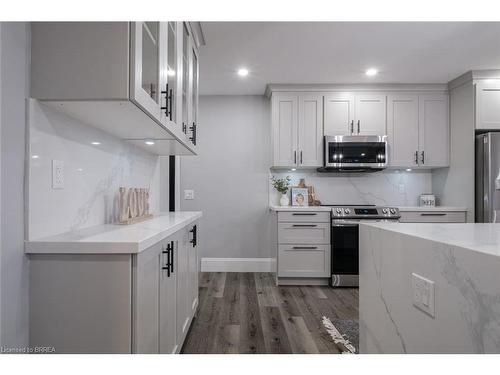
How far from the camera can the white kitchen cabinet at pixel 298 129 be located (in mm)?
3719

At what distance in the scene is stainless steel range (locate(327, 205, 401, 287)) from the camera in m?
3.39

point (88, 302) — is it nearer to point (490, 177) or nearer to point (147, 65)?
point (147, 65)

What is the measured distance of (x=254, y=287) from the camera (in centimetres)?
337

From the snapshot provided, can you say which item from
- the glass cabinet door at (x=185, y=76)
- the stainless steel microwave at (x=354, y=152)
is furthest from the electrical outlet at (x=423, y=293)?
the stainless steel microwave at (x=354, y=152)

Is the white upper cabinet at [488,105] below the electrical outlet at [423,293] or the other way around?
the other way around

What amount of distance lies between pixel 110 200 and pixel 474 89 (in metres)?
3.82

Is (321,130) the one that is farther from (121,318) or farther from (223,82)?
(121,318)

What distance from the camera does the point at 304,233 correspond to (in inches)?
136

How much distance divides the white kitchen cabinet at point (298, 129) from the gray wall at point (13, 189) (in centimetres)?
285

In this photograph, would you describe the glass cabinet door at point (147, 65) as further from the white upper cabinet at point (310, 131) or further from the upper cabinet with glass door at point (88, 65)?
the white upper cabinet at point (310, 131)

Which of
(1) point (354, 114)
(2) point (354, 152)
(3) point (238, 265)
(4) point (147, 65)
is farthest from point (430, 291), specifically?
(3) point (238, 265)

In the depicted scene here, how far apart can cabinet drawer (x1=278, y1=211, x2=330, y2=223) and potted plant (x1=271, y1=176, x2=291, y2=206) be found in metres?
0.38
